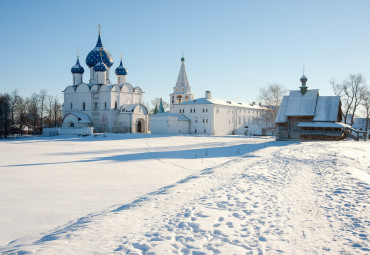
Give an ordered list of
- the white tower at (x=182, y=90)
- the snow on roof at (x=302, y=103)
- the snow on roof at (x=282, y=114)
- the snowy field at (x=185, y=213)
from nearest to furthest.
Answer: the snowy field at (x=185, y=213)
the snow on roof at (x=302, y=103)
the snow on roof at (x=282, y=114)
the white tower at (x=182, y=90)

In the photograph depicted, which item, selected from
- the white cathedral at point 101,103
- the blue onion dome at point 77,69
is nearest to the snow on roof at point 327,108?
the white cathedral at point 101,103

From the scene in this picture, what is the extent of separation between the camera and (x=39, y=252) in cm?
400

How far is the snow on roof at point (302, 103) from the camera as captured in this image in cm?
3027

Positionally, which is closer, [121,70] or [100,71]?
[100,71]

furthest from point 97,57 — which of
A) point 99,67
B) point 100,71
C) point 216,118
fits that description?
point 216,118

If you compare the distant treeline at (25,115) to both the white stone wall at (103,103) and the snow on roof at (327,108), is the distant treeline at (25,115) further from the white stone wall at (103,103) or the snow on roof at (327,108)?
the snow on roof at (327,108)

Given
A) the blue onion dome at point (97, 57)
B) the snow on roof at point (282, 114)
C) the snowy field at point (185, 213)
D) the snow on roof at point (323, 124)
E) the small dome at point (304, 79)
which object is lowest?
the snowy field at point (185, 213)

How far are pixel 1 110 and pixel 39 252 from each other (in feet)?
155

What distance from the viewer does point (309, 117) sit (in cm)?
3022

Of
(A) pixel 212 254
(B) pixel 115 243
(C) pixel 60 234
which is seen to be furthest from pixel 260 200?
(C) pixel 60 234

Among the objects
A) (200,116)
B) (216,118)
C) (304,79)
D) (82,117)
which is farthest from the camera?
(216,118)

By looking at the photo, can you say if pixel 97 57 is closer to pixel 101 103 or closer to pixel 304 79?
pixel 101 103

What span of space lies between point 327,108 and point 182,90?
2839cm

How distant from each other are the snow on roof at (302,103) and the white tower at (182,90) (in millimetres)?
23810
